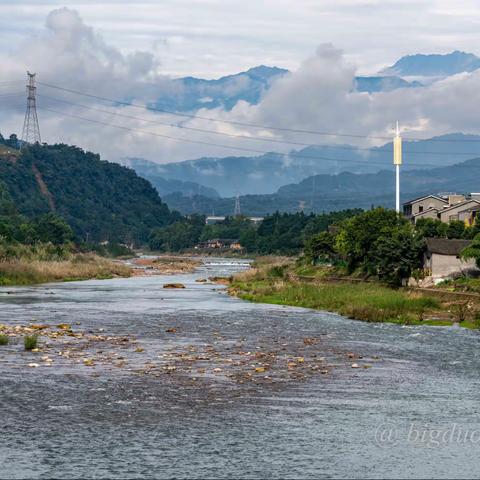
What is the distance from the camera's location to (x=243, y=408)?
3456cm

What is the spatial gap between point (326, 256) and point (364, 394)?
103995 millimetres

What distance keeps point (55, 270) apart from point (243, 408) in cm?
10101

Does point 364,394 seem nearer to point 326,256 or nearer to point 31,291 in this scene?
point 31,291

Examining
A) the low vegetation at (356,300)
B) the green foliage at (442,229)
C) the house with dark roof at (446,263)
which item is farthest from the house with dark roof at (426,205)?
the house with dark roof at (446,263)

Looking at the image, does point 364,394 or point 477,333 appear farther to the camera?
point 477,333

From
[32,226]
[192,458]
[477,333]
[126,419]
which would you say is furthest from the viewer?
A: [32,226]

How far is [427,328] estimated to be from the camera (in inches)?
2472

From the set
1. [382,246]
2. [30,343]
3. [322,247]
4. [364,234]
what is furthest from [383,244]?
[30,343]

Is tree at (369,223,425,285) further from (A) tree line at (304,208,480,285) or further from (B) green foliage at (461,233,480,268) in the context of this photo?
(B) green foliage at (461,233,480,268)

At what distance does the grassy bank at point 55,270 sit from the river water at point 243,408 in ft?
196

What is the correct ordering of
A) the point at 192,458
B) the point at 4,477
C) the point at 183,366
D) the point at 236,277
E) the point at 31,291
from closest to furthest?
the point at 4,477 < the point at 192,458 < the point at 183,366 < the point at 31,291 < the point at 236,277

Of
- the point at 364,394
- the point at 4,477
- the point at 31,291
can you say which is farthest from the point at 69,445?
the point at 31,291

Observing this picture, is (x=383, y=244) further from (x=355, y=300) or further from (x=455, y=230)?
(x=455, y=230)

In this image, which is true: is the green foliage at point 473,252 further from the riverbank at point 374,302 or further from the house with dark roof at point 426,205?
the house with dark roof at point 426,205
